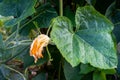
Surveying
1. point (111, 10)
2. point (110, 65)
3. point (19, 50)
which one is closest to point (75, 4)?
point (111, 10)

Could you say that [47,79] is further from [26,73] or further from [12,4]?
[12,4]

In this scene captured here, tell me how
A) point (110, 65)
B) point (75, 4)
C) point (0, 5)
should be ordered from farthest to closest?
point (75, 4)
point (0, 5)
point (110, 65)

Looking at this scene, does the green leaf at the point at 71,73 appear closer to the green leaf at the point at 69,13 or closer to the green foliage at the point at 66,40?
the green foliage at the point at 66,40

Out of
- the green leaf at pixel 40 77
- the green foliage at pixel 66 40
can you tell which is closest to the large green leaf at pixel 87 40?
the green foliage at pixel 66 40

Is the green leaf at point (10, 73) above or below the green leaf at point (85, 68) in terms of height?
below

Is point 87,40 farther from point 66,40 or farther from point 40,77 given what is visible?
point 40,77

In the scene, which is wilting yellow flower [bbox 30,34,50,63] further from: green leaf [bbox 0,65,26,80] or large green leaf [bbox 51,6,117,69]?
green leaf [bbox 0,65,26,80]

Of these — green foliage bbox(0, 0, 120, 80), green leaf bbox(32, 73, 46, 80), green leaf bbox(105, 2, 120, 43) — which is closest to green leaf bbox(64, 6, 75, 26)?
green foliage bbox(0, 0, 120, 80)

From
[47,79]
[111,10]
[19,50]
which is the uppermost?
[111,10]
